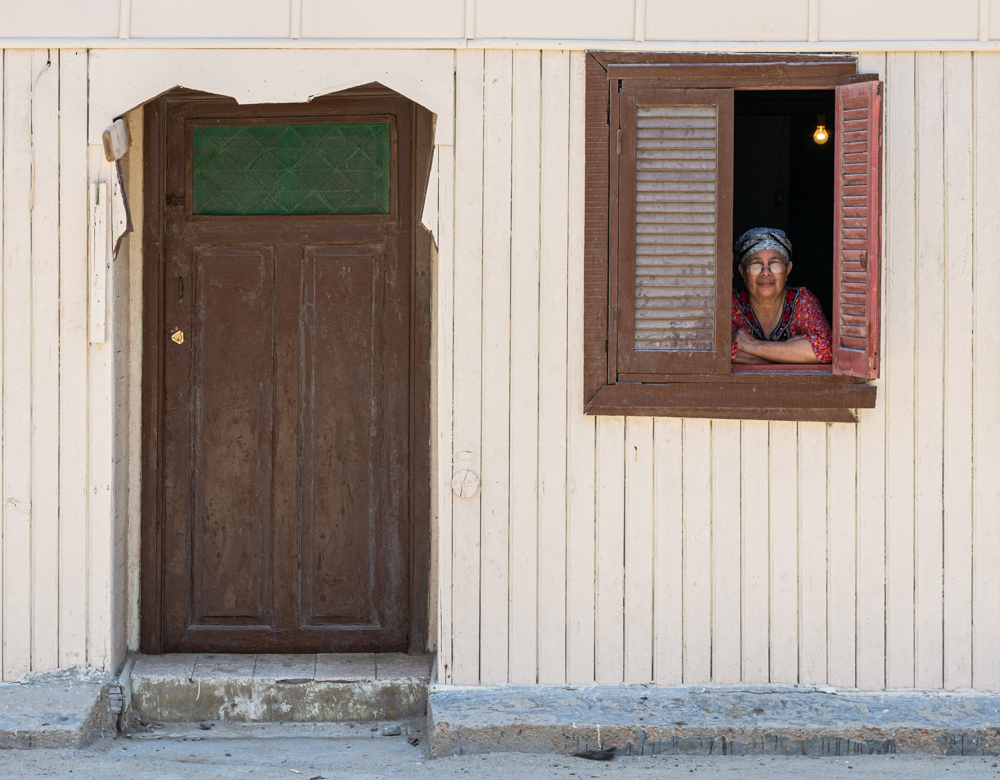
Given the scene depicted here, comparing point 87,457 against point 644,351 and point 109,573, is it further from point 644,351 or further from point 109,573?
point 644,351

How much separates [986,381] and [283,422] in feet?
9.53

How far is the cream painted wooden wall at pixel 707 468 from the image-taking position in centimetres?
411

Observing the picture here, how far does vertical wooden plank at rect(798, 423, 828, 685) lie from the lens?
4164mm

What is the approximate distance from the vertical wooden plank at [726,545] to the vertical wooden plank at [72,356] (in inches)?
98.0

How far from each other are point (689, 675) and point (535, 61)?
2.48 meters

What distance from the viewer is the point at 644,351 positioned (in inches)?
161

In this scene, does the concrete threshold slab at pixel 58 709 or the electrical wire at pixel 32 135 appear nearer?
the concrete threshold slab at pixel 58 709

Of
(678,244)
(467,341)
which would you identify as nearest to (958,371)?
Answer: (678,244)

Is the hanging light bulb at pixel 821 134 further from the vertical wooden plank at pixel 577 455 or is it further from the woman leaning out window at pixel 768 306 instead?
the vertical wooden plank at pixel 577 455

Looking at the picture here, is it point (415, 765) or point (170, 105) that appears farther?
point (170, 105)

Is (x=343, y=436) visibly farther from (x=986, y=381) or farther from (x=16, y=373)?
(x=986, y=381)

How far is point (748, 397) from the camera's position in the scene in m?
4.09

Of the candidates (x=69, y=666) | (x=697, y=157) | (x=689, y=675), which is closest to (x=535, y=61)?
(x=697, y=157)

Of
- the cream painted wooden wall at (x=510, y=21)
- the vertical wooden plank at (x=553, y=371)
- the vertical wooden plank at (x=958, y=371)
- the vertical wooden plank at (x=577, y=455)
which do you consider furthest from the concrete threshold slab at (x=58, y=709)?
the vertical wooden plank at (x=958, y=371)
